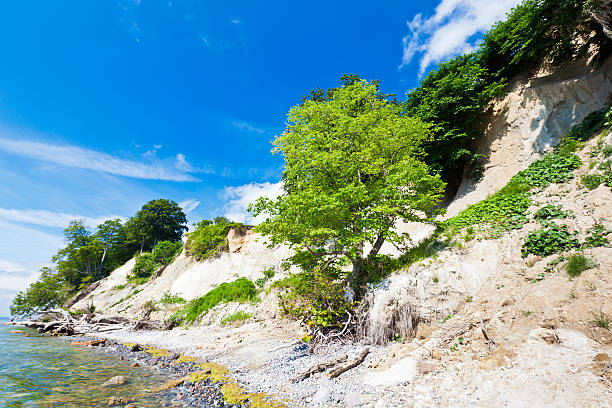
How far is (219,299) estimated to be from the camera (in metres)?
19.9

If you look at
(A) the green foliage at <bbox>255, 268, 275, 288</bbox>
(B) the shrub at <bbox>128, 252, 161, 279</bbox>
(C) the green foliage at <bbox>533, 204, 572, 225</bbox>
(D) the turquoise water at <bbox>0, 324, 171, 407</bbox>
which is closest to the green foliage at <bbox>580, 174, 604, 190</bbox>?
(C) the green foliage at <bbox>533, 204, 572, 225</bbox>

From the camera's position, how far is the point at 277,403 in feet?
19.7

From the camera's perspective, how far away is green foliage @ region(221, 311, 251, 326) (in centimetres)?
1675

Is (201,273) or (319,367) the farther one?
(201,273)

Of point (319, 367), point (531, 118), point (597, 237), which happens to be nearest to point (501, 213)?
point (597, 237)

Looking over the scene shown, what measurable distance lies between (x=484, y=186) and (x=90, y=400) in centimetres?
2143

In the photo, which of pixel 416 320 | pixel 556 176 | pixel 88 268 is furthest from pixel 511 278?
→ pixel 88 268

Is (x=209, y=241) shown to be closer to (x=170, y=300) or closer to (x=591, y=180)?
(x=170, y=300)

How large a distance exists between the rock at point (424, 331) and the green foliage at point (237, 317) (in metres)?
11.8

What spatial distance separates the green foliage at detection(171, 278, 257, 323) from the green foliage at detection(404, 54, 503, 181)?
54.6ft

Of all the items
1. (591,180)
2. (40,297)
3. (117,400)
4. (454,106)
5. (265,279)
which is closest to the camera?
(117,400)

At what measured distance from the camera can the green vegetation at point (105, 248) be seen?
39.5 metres

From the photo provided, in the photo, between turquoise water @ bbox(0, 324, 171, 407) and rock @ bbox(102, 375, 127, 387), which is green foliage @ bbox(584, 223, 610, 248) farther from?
rock @ bbox(102, 375, 127, 387)

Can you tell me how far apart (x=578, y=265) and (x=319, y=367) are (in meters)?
7.38
